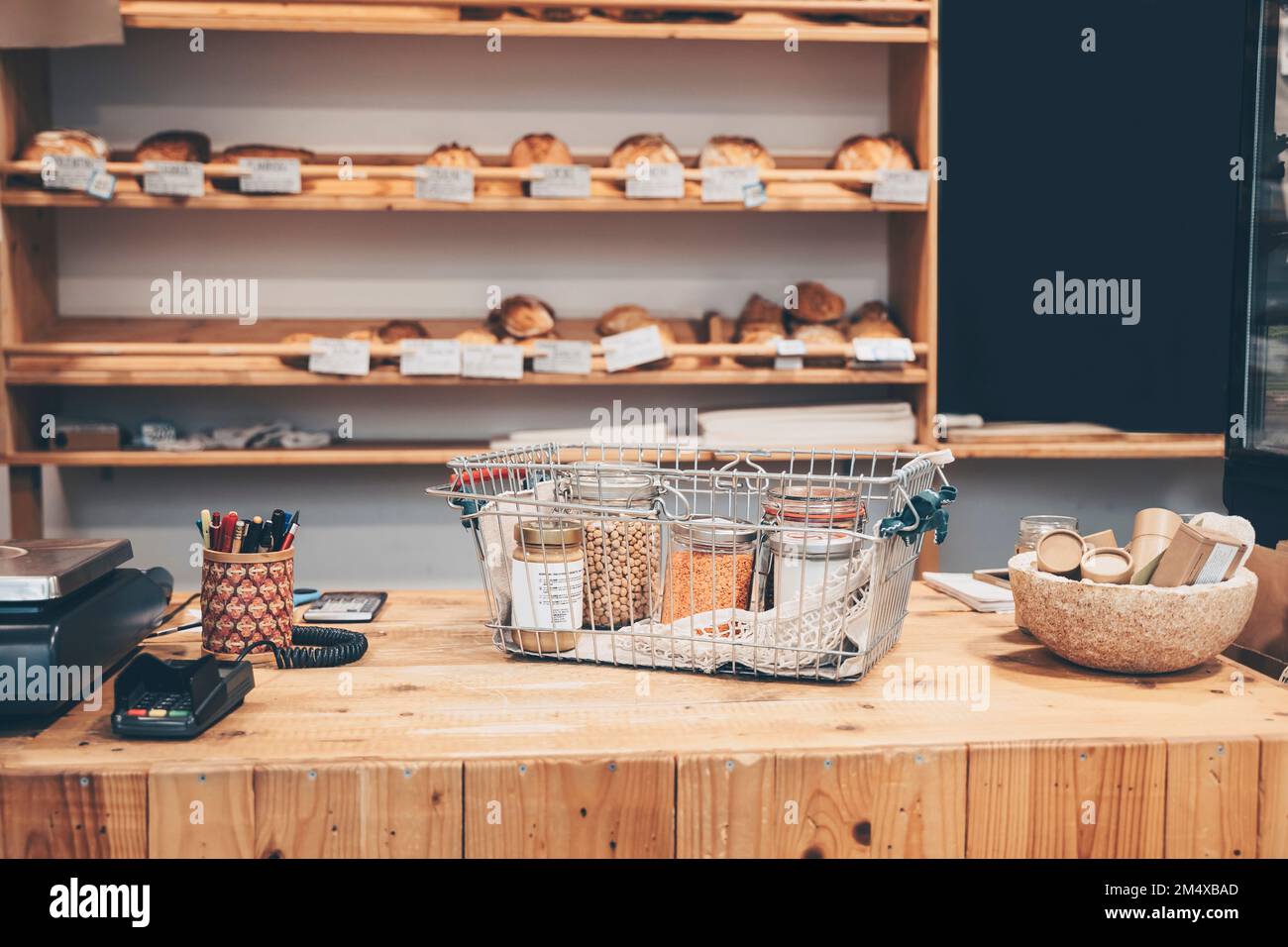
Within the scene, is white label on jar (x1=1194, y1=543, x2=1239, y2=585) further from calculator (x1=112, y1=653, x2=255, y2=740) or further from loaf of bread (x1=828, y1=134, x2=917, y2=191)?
loaf of bread (x1=828, y1=134, x2=917, y2=191)

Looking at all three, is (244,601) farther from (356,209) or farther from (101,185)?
(101,185)

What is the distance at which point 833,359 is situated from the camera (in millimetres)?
2797

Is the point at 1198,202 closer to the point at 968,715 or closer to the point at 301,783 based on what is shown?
the point at 968,715

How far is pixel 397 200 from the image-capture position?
8.66 feet

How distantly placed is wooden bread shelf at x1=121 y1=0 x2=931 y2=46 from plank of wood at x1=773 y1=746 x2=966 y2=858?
2093mm

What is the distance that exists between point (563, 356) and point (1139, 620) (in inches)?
68.0

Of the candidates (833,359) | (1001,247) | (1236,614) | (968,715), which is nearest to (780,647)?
(968,715)

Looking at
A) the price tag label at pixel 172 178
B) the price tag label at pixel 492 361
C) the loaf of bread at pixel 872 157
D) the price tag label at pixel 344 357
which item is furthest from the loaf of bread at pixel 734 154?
the price tag label at pixel 172 178

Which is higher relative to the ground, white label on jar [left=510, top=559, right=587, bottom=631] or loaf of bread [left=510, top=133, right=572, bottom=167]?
loaf of bread [left=510, top=133, right=572, bottom=167]

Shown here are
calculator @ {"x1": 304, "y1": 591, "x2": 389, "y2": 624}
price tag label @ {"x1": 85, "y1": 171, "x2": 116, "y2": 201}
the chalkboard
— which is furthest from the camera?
the chalkboard

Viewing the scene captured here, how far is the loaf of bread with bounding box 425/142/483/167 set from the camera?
2.70 meters

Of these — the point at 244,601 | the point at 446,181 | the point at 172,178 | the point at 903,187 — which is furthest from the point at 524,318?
the point at 244,601

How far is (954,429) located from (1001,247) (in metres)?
0.49

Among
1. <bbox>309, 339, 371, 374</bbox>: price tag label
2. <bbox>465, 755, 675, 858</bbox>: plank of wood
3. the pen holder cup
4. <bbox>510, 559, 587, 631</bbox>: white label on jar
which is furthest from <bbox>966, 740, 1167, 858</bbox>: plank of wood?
<bbox>309, 339, 371, 374</bbox>: price tag label
